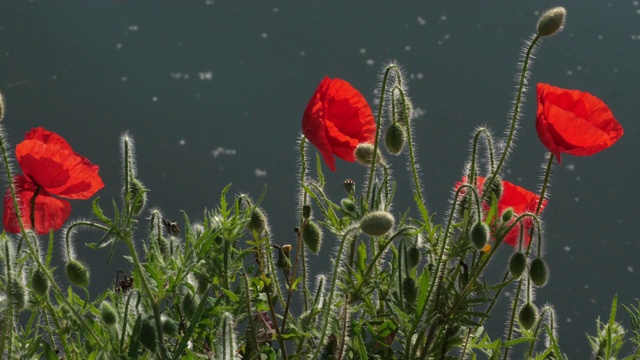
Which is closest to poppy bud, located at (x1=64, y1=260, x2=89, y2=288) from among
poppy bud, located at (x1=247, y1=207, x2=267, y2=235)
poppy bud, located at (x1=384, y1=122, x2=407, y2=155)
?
poppy bud, located at (x1=247, y1=207, x2=267, y2=235)

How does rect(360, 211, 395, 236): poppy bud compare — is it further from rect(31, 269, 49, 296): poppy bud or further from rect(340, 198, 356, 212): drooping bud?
rect(31, 269, 49, 296): poppy bud

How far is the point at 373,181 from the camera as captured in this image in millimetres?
718

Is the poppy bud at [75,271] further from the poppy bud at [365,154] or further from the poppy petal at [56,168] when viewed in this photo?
the poppy bud at [365,154]

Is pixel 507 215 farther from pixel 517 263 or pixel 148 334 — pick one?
pixel 148 334

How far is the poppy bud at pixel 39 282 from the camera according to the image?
637mm

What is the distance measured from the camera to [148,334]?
1.98ft

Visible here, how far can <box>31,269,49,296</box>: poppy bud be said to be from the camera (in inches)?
25.1

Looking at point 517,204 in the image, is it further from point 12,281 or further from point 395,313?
point 12,281

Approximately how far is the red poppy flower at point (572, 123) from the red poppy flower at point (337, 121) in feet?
0.43

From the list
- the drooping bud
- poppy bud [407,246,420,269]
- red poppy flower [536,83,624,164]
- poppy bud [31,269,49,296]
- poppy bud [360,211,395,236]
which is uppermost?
red poppy flower [536,83,624,164]

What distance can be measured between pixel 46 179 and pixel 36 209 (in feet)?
0.16

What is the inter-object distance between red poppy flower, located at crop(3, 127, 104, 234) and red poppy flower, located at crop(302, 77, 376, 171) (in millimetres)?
157

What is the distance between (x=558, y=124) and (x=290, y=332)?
0.76 feet

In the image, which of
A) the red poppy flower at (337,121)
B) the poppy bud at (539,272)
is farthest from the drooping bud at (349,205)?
the poppy bud at (539,272)
